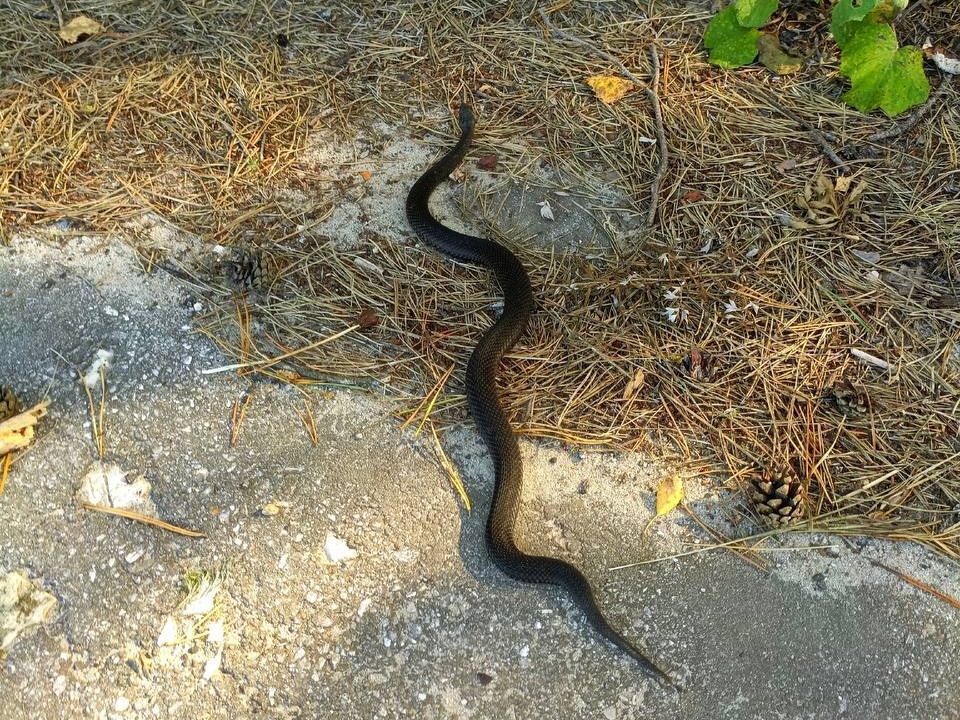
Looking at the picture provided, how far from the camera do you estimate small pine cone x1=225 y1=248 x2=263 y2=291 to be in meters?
3.23

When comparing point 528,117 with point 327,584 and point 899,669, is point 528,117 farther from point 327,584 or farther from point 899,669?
point 899,669

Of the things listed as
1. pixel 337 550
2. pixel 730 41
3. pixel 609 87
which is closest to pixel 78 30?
pixel 609 87

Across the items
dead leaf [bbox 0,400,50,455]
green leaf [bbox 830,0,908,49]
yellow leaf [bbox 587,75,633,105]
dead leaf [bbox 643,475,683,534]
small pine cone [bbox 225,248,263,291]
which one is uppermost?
green leaf [bbox 830,0,908,49]

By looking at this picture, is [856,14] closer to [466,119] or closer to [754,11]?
[754,11]

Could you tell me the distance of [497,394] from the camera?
9.76ft

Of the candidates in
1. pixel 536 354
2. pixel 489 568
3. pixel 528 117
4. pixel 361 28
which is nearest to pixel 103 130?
pixel 361 28

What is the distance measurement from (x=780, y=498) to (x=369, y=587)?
5.07 ft

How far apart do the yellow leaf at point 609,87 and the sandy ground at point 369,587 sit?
6.90ft

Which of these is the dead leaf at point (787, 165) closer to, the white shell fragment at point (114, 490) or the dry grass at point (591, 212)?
the dry grass at point (591, 212)

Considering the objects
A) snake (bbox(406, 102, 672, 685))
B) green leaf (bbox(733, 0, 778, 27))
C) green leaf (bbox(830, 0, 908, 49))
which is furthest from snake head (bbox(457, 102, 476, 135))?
green leaf (bbox(830, 0, 908, 49))

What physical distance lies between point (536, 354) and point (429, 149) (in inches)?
55.1

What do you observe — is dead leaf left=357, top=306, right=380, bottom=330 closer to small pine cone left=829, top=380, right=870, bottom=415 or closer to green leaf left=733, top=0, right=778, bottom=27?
small pine cone left=829, top=380, right=870, bottom=415

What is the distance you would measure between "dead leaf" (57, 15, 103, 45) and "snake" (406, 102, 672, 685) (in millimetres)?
2037

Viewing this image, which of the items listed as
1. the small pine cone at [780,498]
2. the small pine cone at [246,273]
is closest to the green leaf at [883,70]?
the small pine cone at [780,498]
